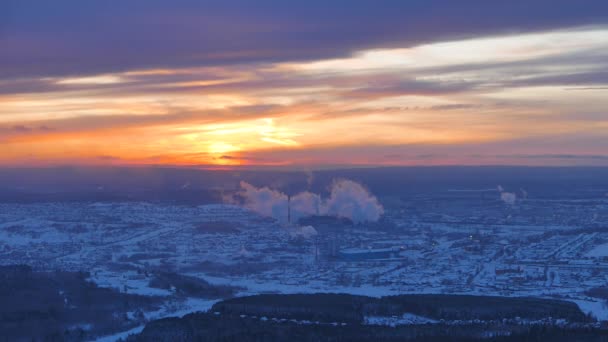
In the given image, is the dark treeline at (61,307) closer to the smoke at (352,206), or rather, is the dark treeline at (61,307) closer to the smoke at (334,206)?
the smoke at (334,206)

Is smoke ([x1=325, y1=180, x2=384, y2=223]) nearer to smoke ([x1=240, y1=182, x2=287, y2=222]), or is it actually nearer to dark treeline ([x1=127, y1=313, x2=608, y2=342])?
smoke ([x1=240, y1=182, x2=287, y2=222])

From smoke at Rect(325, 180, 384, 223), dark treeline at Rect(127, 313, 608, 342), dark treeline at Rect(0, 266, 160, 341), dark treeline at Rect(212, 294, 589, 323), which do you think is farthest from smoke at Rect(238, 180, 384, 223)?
dark treeline at Rect(127, 313, 608, 342)

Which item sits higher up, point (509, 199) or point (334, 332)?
point (509, 199)

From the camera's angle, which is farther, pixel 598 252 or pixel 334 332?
pixel 598 252

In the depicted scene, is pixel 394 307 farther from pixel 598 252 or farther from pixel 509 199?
pixel 509 199

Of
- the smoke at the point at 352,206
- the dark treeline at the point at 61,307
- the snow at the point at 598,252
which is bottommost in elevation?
the dark treeline at the point at 61,307

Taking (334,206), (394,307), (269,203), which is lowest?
(394,307)

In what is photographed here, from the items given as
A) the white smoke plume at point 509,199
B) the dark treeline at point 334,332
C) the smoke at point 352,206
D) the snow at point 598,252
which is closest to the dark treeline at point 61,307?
the dark treeline at point 334,332

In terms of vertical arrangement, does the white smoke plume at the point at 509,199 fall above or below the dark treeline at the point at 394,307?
above

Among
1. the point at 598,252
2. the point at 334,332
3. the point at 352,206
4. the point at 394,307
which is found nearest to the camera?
the point at 334,332

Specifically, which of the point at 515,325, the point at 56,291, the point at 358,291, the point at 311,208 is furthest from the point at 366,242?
the point at 515,325

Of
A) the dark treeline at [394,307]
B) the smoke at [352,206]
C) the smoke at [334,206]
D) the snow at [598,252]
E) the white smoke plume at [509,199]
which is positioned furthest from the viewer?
the white smoke plume at [509,199]

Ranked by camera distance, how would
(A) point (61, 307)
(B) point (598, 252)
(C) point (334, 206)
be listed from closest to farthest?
(A) point (61, 307) → (B) point (598, 252) → (C) point (334, 206)

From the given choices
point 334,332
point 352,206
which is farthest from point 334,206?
point 334,332
